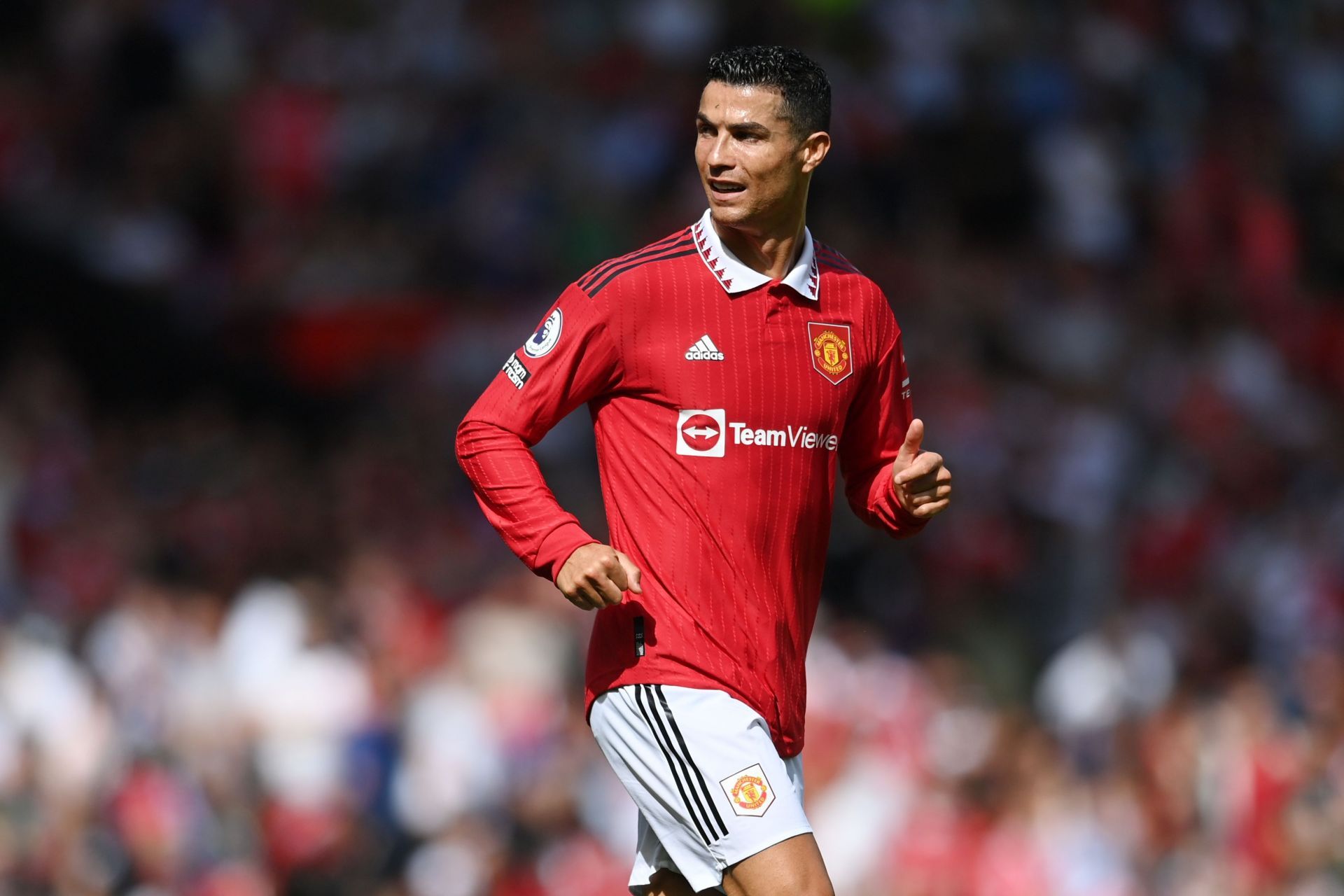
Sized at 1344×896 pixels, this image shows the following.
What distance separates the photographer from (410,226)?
1358cm

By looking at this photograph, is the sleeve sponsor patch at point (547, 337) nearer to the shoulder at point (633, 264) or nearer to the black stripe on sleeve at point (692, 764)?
the shoulder at point (633, 264)

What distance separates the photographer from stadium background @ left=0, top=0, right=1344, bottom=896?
32.3 ft

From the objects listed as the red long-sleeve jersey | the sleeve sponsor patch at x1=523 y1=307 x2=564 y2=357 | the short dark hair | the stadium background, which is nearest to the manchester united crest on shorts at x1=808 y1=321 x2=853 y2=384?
the red long-sleeve jersey

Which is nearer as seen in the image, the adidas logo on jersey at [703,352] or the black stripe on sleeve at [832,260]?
the adidas logo on jersey at [703,352]

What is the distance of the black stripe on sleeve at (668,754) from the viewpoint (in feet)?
15.7

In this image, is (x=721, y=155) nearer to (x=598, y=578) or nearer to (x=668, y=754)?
(x=598, y=578)

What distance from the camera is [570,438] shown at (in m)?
12.6

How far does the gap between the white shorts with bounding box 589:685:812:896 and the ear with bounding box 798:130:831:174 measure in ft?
4.44

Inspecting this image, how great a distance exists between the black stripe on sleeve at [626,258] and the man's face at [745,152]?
163 mm

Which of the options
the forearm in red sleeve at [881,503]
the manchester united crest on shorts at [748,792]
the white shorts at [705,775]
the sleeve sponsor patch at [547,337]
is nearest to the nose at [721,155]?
the sleeve sponsor patch at [547,337]

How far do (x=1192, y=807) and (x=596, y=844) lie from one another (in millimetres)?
3148

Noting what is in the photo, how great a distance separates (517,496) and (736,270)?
82 centimetres

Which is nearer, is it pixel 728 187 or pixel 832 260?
pixel 728 187

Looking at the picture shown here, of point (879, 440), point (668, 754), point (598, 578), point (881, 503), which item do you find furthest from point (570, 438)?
point (598, 578)
